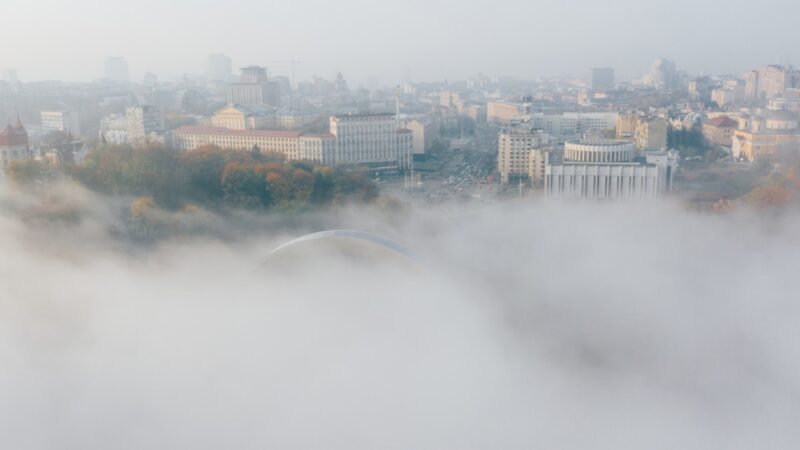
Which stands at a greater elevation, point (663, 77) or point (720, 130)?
point (663, 77)

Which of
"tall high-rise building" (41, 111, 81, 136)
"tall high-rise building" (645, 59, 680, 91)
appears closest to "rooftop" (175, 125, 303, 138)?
"tall high-rise building" (41, 111, 81, 136)

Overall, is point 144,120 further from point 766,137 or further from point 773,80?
point 773,80

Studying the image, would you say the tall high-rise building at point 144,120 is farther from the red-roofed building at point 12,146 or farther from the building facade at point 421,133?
the red-roofed building at point 12,146

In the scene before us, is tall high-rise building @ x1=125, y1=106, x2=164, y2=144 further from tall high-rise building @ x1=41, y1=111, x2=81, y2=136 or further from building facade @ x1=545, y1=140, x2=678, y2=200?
building facade @ x1=545, y1=140, x2=678, y2=200

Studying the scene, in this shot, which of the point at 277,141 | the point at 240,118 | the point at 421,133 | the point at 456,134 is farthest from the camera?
the point at 456,134

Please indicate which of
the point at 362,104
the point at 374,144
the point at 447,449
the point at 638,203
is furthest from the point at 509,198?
the point at 362,104

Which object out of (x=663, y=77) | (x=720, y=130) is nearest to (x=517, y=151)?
(x=720, y=130)

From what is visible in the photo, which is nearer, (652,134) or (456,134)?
(652,134)

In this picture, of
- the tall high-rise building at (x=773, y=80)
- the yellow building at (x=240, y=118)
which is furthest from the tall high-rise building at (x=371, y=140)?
the tall high-rise building at (x=773, y=80)
